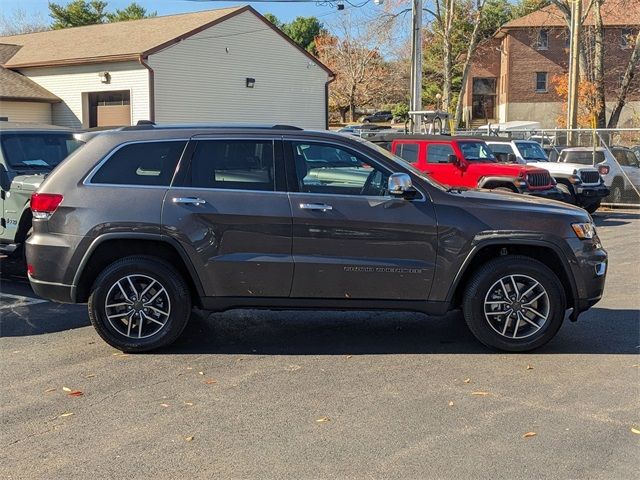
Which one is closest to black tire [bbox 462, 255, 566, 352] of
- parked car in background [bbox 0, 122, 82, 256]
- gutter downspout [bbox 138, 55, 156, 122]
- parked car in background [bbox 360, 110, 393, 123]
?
parked car in background [bbox 0, 122, 82, 256]

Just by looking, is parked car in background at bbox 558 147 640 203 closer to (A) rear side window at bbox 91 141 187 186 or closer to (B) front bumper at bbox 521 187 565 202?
(B) front bumper at bbox 521 187 565 202

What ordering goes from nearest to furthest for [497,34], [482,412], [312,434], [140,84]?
[312,434], [482,412], [140,84], [497,34]

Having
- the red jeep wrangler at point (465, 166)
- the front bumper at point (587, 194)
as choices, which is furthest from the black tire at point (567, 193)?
the red jeep wrangler at point (465, 166)

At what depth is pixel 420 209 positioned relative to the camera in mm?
Result: 5809

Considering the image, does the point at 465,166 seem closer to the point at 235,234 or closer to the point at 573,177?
the point at 573,177

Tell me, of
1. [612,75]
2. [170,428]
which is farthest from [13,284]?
[612,75]

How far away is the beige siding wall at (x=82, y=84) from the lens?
24.7m

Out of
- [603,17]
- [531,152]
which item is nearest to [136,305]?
[531,152]

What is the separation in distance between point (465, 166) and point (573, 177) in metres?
4.03

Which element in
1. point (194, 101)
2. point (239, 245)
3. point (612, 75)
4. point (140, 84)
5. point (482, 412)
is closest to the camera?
point (482, 412)

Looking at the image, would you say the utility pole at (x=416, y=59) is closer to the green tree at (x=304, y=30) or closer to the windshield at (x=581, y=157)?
the windshield at (x=581, y=157)

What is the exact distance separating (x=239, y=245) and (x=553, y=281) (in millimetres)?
2636

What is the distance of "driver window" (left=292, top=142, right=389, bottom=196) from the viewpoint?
19.3 feet

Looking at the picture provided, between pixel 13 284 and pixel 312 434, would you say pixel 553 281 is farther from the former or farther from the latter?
pixel 13 284
